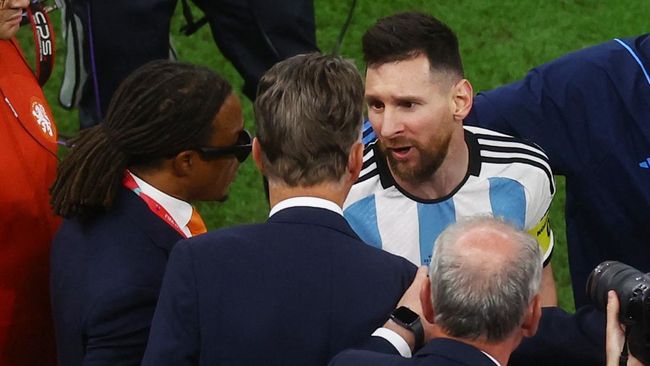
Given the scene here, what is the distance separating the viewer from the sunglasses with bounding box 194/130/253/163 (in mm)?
2967

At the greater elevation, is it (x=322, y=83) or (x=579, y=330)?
(x=322, y=83)

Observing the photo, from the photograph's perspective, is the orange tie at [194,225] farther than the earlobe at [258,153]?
Yes

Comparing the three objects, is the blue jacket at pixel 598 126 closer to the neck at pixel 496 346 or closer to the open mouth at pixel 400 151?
the open mouth at pixel 400 151

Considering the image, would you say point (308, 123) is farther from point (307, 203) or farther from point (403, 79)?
point (403, 79)

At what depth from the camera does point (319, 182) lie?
2.59m

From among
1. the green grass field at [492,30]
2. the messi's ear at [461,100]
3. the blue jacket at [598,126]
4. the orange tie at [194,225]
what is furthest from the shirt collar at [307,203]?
the green grass field at [492,30]

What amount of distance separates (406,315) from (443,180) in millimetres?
916

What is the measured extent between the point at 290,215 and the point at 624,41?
5.05 feet

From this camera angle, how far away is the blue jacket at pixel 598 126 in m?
3.64

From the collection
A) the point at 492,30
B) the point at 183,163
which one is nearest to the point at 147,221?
the point at 183,163

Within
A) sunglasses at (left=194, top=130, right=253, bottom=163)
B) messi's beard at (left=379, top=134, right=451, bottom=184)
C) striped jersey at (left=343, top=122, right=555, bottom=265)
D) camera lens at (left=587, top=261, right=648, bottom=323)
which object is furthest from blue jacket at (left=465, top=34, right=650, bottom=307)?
camera lens at (left=587, top=261, right=648, bottom=323)

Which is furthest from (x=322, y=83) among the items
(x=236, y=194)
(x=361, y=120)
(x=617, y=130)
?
(x=236, y=194)

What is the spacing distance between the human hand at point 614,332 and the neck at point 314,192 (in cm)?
56

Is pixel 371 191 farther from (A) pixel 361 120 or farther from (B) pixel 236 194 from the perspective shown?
(B) pixel 236 194
